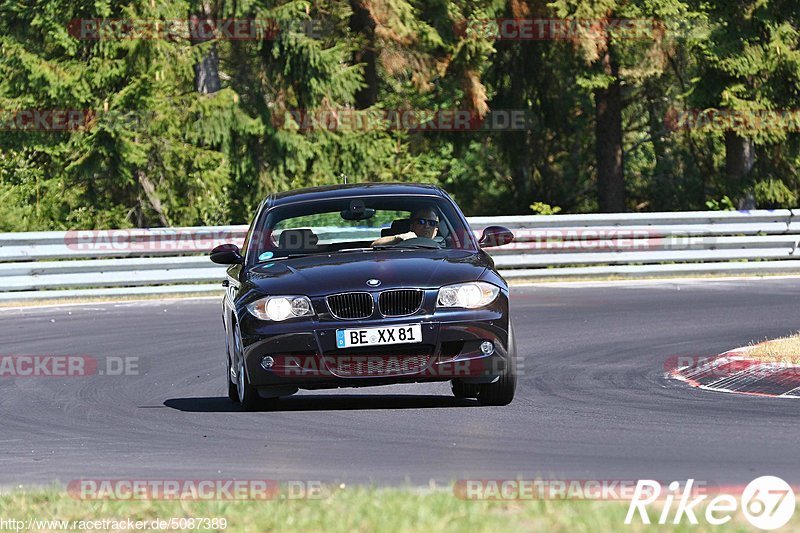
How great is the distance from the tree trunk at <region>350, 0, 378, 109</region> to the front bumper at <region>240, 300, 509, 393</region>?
21329mm

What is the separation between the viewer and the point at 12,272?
22266mm

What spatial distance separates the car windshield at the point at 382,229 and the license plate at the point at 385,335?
1.27 meters

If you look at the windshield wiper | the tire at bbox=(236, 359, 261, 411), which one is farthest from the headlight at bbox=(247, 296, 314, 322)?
the windshield wiper

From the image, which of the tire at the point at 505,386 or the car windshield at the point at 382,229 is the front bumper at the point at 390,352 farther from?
the car windshield at the point at 382,229

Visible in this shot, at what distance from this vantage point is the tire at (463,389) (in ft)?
35.9

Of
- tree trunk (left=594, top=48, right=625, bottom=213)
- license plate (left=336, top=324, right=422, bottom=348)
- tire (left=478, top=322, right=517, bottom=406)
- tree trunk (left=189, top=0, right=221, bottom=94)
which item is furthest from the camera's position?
tree trunk (left=594, top=48, right=625, bottom=213)

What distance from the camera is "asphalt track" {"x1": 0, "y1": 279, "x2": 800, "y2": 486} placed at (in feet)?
26.6

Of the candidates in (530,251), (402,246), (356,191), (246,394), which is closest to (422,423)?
(246,394)

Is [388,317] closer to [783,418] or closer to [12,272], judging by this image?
[783,418]

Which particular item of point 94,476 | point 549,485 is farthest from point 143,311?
point 549,485

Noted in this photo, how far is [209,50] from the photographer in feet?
97.5

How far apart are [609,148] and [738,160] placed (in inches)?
138

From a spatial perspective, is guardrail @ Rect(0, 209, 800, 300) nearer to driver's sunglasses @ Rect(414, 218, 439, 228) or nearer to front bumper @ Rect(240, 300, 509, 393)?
driver's sunglasses @ Rect(414, 218, 439, 228)

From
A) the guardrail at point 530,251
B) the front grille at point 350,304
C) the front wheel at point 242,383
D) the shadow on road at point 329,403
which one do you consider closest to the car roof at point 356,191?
the front wheel at point 242,383
